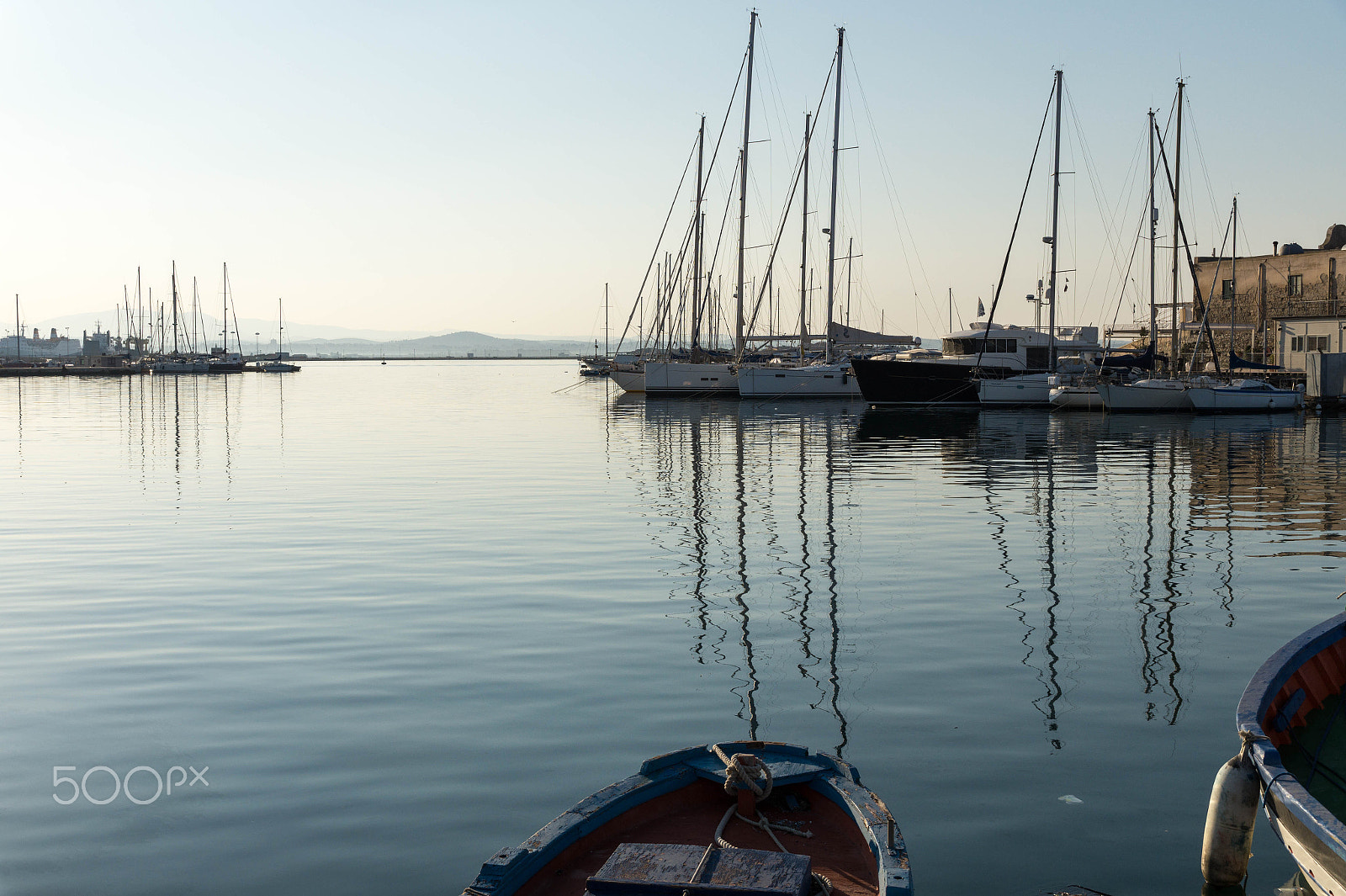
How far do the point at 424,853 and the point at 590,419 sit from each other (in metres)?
42.4

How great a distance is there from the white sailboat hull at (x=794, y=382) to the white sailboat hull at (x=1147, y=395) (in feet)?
47.7

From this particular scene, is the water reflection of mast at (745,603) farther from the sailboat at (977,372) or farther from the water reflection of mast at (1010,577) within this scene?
the sailboat at (977,372)

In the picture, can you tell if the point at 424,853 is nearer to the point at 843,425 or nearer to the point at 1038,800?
the point at 1038,800

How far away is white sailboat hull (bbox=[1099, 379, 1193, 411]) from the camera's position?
48562mm

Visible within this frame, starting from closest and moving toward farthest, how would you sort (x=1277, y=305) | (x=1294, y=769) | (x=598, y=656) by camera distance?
(x=1294, y=769), (x=598, y=656), (x=1277, y=305)

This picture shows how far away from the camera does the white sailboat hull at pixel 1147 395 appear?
48562mm

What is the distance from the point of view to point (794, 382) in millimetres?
60594

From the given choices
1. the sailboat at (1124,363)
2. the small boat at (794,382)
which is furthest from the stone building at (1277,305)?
the small boat at (794,382)

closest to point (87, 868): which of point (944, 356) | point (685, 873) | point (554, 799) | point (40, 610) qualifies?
point (554, 799)

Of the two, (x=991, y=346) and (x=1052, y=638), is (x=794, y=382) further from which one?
(x=1052, y=638)

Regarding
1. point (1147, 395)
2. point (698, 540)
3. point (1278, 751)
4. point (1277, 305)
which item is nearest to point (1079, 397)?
point (1147, 395)

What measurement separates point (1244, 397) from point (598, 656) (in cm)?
4546

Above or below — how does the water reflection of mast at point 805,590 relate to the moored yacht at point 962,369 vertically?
below

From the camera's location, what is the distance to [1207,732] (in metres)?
8.28
